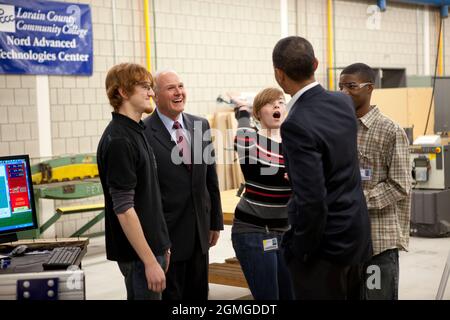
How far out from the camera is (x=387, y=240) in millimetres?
2686

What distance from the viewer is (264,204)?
3.16m

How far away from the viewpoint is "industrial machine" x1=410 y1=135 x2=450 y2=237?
6742 millimetres

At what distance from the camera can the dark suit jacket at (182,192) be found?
117 inches

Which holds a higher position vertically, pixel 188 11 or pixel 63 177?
pixel 188 11

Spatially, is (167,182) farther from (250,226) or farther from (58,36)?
(58,36)

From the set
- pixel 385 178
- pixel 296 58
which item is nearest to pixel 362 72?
pixel 385 178

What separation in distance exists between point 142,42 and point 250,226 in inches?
216

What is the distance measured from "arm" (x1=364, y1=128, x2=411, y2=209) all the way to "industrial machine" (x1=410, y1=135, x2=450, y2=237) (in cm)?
424

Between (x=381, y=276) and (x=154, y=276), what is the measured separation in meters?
0.99

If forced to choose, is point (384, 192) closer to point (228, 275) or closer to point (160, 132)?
point (160, 132)

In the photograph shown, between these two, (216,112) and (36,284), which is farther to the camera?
(216,112)

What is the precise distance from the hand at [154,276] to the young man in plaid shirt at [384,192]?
2.90 feet

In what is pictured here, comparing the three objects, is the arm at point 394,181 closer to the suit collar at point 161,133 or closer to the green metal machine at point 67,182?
the suit collar at point 161,133
